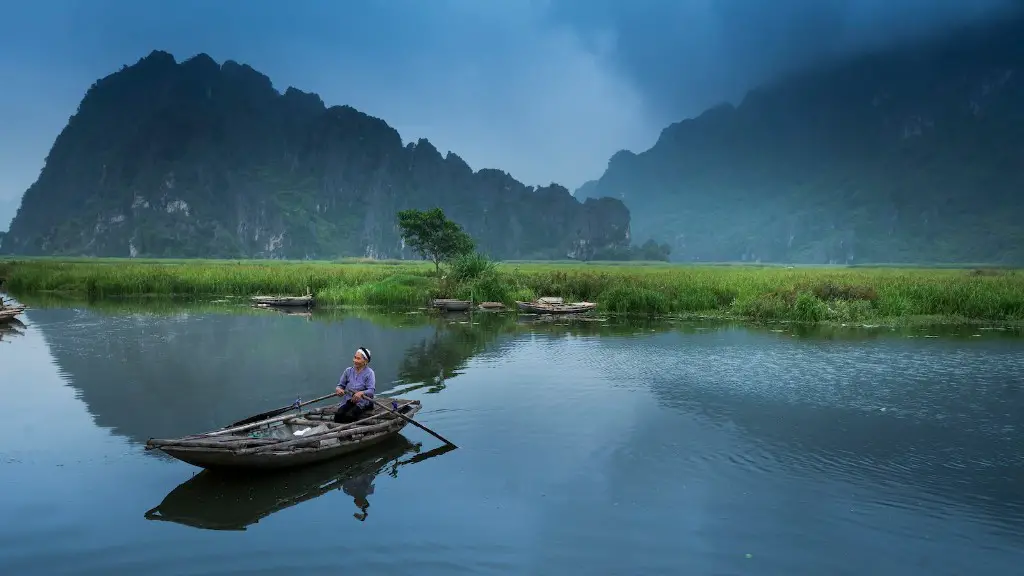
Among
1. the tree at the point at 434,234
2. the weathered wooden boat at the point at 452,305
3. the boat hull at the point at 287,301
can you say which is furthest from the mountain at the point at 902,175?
the boat hull at the point at 287,301

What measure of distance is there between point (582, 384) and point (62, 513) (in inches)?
342

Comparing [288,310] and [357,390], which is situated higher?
[288,310]

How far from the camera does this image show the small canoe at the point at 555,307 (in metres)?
26.1

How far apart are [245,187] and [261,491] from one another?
6440 inches

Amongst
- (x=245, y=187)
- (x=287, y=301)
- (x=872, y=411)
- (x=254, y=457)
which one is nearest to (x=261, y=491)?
(x=254, y=457)

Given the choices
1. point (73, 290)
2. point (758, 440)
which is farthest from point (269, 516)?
point (73, 290)

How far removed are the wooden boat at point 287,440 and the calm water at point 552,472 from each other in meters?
0.31

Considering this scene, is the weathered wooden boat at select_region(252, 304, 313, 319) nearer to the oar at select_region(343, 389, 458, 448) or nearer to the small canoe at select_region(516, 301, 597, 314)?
the small canoe at select_region(516, 301, 597, 314)

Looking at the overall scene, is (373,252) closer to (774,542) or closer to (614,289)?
(614,289)

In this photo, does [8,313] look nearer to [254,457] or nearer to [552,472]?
[254,457]

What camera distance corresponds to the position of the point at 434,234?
3612cm

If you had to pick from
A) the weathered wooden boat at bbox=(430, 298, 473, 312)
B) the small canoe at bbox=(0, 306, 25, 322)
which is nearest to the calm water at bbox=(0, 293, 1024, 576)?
the small canoe at bbox=(0, 306, 25, 322)

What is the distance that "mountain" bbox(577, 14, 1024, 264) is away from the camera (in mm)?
132250

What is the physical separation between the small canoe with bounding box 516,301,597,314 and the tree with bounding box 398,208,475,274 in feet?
30.7
